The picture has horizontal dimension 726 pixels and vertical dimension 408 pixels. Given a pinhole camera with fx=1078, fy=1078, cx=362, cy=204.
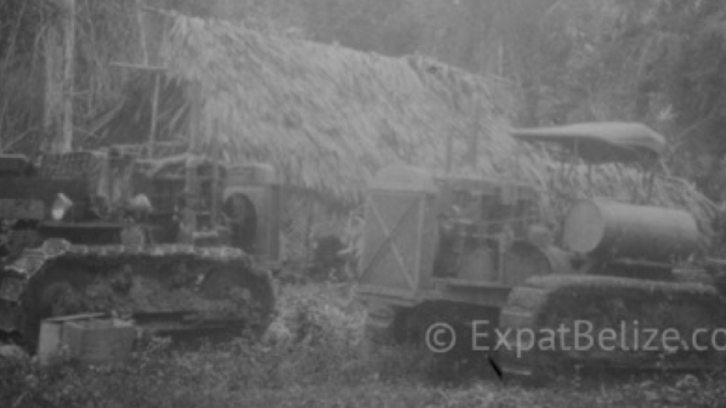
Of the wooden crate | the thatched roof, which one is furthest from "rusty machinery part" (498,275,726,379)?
the thatched roof

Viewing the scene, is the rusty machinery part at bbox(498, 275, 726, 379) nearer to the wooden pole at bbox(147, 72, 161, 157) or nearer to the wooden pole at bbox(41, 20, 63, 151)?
the wooden pole at bbox(147, 72, 161, 157)

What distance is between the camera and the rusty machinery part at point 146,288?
10305mm

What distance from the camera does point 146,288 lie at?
442 inches

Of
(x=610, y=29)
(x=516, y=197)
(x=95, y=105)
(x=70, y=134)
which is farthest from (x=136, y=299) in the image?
(x=610, y=29)

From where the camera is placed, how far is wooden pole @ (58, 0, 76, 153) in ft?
56.7

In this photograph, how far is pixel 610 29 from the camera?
22312mm

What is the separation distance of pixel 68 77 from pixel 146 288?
288 inches

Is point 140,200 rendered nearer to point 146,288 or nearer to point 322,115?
point 146,288

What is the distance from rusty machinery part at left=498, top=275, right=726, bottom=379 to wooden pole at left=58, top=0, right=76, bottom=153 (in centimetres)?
946

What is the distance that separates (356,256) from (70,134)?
5.11 metres

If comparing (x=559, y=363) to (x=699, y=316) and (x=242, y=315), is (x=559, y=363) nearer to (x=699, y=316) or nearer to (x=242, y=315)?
(x=699, y=316)

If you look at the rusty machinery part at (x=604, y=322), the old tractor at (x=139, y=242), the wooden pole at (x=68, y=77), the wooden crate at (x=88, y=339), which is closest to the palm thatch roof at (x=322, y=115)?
the wooden pole at (x=68, y=77)

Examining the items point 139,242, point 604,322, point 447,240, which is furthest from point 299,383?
point 604,322

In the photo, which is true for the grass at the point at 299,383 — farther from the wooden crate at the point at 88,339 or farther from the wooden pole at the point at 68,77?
the wooden pole at the point at 68,77
